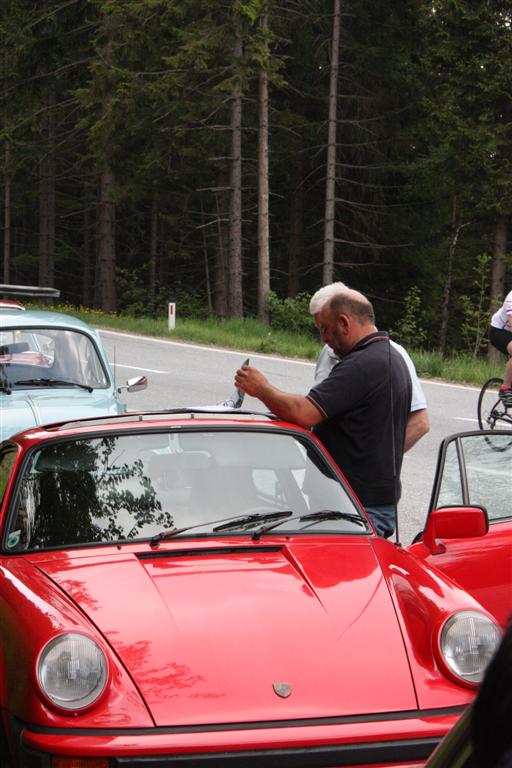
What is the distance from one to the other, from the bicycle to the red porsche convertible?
819 cm

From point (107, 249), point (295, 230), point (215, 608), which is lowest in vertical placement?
point (215, 608)

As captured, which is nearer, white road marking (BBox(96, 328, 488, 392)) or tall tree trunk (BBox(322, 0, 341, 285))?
white road marking (BBox(96, 328, 488, 392))

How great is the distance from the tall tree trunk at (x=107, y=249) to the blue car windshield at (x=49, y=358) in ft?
91.4

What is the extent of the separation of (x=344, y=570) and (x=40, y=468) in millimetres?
1369

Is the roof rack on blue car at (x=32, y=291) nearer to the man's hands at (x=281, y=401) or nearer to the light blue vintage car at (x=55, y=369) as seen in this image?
the light blue vintage car at (x=55, y=369)

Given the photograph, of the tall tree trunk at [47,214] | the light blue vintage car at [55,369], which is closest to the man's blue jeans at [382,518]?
the light blue vintage car at [55,369]

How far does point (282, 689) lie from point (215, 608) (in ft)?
1.56

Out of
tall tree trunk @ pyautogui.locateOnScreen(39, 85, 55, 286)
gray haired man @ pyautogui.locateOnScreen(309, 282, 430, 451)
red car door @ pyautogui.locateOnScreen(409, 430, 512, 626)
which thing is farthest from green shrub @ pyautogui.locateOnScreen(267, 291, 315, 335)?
red car door @ pyautogui.locateOnScreen(409, 430, 512, 626)

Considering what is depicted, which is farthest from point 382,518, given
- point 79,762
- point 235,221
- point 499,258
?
point 499,258

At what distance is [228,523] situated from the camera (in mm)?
4645

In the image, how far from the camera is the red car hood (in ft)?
11.6

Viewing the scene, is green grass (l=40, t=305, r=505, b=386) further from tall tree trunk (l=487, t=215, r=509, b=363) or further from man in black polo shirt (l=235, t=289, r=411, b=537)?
man in black polo shirt (l=235, t=289, r=411, b=537)

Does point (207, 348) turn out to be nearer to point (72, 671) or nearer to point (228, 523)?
point (228, 523)

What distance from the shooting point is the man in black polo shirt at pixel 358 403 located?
523cm
